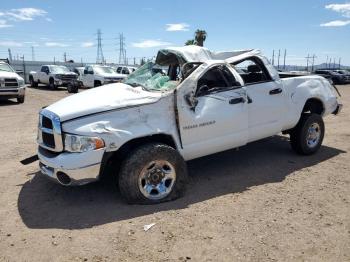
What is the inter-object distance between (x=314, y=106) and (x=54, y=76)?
2221cm

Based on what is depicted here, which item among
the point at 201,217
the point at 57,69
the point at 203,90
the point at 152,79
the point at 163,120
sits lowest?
the point at 201,217

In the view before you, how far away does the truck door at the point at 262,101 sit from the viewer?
226 inches

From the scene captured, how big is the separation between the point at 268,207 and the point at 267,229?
0.60 meters

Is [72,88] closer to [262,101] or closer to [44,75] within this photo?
[44,75]

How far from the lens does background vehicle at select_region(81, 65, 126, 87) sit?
73.5 ft

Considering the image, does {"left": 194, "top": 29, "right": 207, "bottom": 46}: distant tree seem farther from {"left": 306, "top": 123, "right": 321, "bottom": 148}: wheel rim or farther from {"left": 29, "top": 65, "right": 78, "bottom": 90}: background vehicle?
{"left": 306, "top": 123, "right": 321, "bottom": 148}: wheel rim

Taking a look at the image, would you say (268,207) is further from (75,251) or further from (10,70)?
(10,70)

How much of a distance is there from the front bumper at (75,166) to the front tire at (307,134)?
154 inches

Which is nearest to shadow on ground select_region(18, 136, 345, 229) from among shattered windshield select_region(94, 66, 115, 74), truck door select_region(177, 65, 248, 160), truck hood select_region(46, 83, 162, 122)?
truck door select_region(177, 65, 248, 160)

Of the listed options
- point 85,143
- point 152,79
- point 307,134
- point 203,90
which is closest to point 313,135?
point 307,134

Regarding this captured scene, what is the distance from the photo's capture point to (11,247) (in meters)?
3.75

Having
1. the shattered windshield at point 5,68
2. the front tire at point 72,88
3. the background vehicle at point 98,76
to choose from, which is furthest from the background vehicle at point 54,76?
the shattered windshield at point 5,68

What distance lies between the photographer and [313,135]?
6.92 meters

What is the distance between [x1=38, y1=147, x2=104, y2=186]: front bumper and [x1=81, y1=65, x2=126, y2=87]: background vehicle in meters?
18.0
